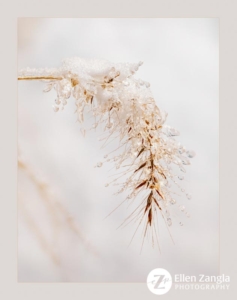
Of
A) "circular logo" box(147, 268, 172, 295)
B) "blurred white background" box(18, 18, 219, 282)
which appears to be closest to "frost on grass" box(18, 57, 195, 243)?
"blurred white background" box(18, 18, 219, 282)

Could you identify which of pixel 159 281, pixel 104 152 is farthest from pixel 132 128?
pixel 159 281

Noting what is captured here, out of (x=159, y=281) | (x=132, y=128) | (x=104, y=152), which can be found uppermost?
(x=132, y=128)

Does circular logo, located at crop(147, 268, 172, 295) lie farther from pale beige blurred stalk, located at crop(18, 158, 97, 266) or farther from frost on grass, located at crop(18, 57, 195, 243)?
pale beige blurred stalk, located at crop(18, 158, 97, 266)

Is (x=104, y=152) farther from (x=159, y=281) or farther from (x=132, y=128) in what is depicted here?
(x=159, y=281)

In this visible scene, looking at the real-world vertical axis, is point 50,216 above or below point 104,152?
below

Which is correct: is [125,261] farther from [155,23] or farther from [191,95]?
[155,23]

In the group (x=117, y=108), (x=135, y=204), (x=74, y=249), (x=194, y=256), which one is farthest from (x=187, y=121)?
(x=74, y=249)

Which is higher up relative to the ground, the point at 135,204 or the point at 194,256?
the point at 135,204
